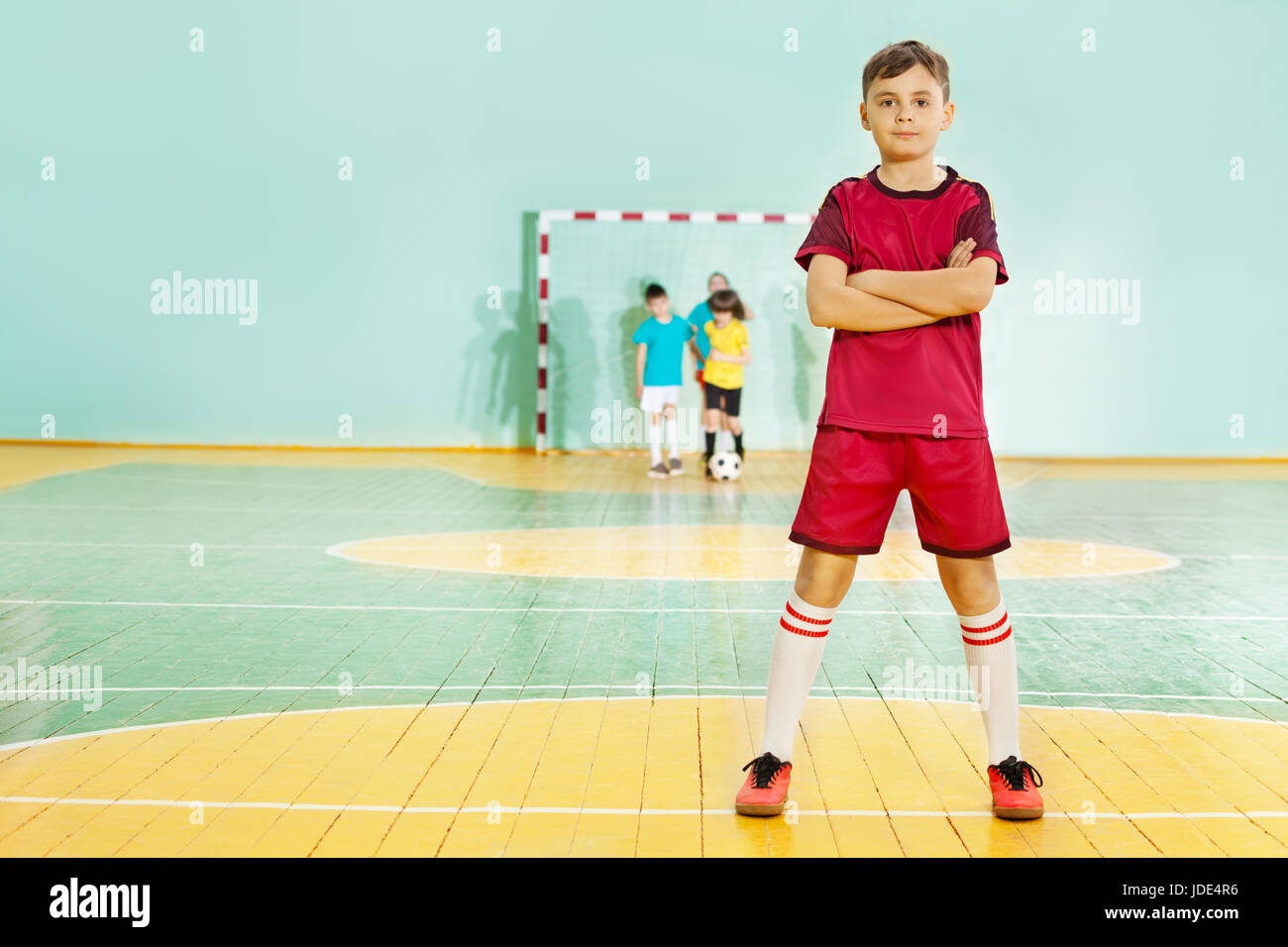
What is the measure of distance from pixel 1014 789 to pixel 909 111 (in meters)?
1.51

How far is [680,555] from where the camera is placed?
6355 mm

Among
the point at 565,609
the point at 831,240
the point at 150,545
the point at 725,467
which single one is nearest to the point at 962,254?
the point at 831,240

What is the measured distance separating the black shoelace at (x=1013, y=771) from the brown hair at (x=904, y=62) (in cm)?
150

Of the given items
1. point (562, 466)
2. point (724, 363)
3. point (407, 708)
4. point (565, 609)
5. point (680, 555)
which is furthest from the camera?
point (562, 466)

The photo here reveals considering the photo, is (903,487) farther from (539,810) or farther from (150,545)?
(150,545)

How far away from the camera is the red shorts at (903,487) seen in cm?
262

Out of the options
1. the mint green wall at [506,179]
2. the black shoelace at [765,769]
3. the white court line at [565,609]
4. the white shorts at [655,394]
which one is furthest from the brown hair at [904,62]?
the mint green wall at [506,179]

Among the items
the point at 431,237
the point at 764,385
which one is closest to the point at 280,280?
the point at 431,237

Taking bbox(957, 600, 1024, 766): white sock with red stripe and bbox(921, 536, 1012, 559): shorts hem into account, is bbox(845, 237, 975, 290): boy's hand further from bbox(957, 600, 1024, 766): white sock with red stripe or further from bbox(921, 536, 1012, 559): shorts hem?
bbox(957, 600, 1024, 766): white sock with red stripe

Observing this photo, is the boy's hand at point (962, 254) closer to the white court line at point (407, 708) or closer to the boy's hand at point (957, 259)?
the boy's hand at point (957, 259)
